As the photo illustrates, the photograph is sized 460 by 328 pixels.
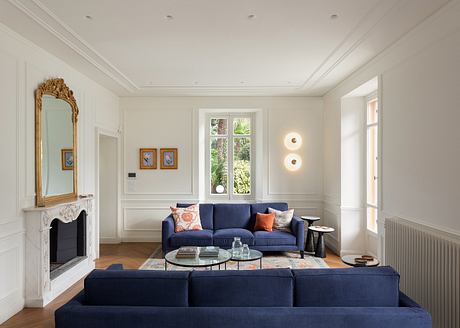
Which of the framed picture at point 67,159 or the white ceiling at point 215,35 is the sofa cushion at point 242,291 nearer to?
the white ceiling at point 215,35

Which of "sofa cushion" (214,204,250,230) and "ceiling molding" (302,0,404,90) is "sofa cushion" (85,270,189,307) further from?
"sofa cushion" (214,204,250,230)

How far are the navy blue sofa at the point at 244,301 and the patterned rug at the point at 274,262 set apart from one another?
269 cm

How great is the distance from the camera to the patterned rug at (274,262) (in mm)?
4636

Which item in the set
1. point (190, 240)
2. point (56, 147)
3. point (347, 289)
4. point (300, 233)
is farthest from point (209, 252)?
point (56, 147)

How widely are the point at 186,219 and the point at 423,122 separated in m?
3.62

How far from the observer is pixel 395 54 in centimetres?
352

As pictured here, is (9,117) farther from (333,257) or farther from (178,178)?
(333,257)

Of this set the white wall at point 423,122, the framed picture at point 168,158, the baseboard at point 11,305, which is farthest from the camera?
the framed picture at point 168,158

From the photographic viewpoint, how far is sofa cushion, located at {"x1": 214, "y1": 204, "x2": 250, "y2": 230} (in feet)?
18.0

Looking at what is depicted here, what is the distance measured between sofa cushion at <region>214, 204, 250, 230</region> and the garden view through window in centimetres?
97

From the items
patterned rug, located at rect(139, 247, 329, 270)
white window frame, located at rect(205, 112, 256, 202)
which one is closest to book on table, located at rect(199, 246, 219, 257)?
patterned rug, located at rect(139, 247, 329, 270)

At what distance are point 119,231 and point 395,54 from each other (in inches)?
212

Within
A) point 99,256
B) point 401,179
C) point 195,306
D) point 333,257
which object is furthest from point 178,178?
point 195,306

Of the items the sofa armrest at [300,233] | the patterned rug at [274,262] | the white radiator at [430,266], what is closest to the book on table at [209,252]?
the patterned rug at [274,262]
